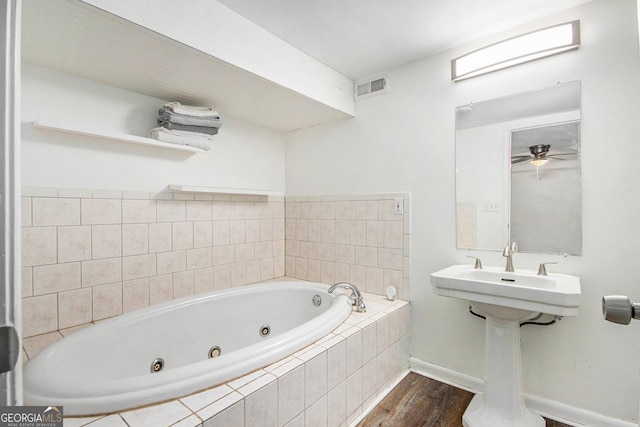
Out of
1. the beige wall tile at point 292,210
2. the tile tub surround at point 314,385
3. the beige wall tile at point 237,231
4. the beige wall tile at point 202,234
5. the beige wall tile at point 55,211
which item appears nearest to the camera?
the tile tub surround at point 314,385

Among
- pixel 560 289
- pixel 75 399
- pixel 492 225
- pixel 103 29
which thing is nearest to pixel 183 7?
pixel 103 29

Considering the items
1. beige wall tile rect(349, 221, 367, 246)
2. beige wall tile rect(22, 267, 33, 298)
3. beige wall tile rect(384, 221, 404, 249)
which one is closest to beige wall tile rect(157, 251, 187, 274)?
beige wall tile rect(22, 267, 33, 298)

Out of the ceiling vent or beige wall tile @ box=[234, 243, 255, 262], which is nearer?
the ceiling vent

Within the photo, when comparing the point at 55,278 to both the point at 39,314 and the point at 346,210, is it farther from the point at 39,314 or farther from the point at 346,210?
the point at 346,210

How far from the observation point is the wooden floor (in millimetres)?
1614

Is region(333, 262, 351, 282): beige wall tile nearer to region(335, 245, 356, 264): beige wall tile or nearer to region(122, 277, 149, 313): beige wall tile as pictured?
region(335, 245, 356, 264): beige wall tile

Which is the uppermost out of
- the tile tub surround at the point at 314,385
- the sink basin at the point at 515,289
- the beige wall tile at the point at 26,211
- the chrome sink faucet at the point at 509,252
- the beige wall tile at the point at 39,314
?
the beige wall tile at the point at 26,211

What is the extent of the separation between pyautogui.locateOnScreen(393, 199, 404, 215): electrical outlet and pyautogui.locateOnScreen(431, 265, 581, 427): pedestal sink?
0.64m

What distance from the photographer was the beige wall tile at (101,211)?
5.68 ft

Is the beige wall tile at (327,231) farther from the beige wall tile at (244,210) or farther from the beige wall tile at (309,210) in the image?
the beige wall tile at (244,210)

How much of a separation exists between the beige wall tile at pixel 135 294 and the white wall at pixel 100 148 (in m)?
0.59

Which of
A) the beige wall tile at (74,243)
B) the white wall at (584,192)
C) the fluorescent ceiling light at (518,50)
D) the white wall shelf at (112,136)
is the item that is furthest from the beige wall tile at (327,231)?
the beige wall tile at (74,243)

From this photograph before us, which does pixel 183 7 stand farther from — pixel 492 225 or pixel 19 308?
pixel 492 225

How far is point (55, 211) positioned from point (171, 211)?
0.61 metres
